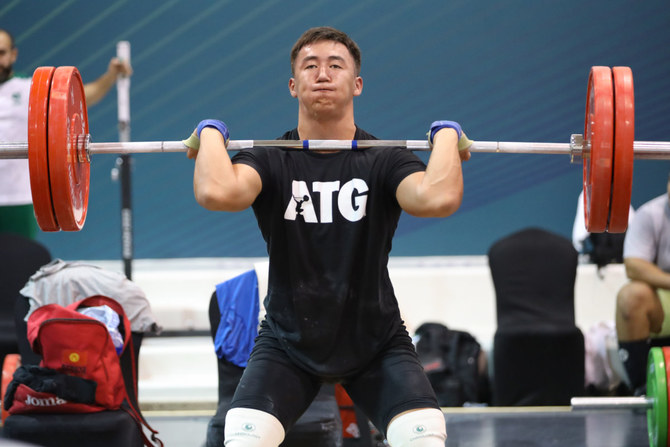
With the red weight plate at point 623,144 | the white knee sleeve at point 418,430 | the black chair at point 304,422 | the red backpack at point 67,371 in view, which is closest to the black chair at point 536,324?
the black chair at point 304,422

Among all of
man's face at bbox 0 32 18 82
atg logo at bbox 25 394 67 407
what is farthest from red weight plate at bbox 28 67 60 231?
man's face at bbox 0 32 18 82

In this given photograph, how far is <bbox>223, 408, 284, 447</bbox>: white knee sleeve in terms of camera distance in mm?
2221

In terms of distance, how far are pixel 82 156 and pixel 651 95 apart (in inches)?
180

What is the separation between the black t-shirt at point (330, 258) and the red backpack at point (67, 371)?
1.20m

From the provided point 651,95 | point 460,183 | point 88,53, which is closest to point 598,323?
point 651,95

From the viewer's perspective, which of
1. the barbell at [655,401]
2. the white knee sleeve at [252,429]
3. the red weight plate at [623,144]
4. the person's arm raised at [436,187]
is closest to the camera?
the white knee sleeve at [252,429]

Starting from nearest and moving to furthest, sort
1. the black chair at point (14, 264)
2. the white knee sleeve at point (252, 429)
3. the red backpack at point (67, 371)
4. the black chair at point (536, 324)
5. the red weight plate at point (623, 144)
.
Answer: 1. the white knee sleeve at point (252, 429)
2. the red weight plate at point (623, 144)
3. the red backpack at point (67, 371)
4. the black chair at point (536, 324)
5. the black chair at point (14, 264)

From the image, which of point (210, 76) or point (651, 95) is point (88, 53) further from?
point (651, 95)

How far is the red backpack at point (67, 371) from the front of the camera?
133 inches

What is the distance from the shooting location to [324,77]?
2.56 m

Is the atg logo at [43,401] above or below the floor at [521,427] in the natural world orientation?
above

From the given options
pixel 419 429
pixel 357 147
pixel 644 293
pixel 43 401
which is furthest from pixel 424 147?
pixel 644 293

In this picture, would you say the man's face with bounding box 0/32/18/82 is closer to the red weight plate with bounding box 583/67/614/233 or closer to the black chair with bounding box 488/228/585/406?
the black chair with bounding box 488/228/585/406

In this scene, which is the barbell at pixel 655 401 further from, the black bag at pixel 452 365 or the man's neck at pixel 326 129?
the man's neck at pixel 326 129
